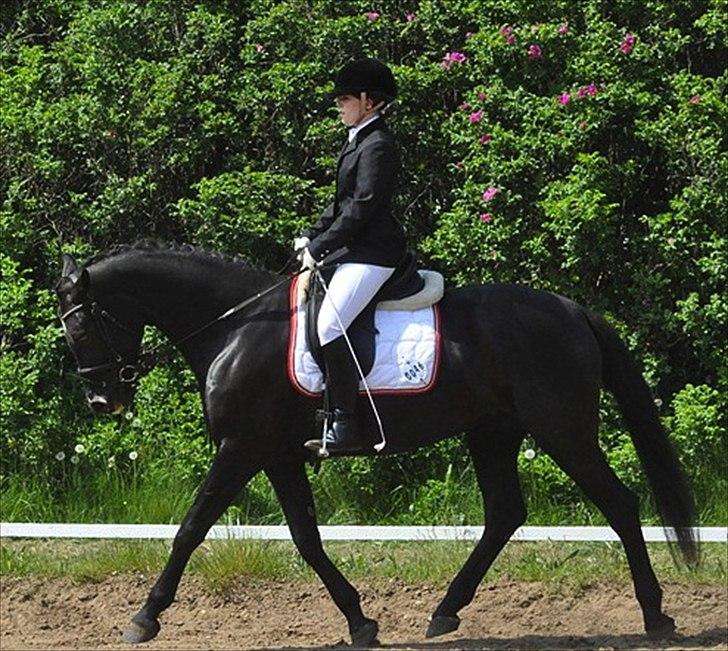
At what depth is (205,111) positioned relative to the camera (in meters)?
10.3

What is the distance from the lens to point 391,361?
690 cm

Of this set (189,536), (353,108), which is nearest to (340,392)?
(189,536)

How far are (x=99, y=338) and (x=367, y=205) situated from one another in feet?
4.59

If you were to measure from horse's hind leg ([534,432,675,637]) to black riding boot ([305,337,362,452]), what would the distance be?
0.93 metres

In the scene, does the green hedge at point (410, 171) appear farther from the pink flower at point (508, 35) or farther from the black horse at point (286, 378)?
the black horse at point (286, 378)

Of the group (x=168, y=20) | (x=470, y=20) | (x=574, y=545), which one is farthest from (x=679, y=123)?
(x=168, y=20)

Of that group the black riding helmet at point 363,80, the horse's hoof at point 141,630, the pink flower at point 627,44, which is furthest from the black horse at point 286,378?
the pink flower at point 627,44

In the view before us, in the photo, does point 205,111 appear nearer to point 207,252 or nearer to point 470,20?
point 470,20

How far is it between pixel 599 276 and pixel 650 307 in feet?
1.43

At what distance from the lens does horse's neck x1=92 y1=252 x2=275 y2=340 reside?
7031 mm

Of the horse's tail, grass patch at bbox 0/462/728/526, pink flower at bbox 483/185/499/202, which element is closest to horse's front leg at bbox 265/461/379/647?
the horse's tail

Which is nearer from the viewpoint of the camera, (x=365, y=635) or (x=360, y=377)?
(x=360, y=377)

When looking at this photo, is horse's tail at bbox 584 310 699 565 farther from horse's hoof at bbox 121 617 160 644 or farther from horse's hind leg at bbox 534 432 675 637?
horse's hoof at bbox 121 617 160 644

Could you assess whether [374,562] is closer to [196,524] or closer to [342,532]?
[342,532]
